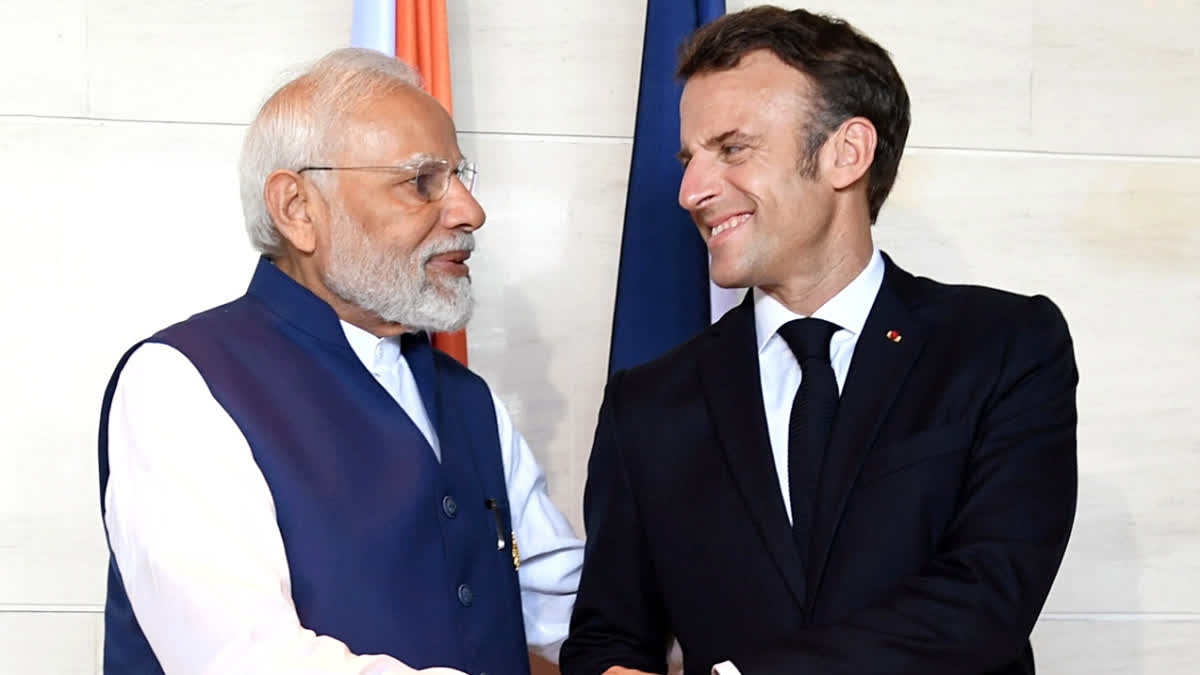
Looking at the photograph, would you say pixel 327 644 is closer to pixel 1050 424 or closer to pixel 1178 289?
pixel 1050 424

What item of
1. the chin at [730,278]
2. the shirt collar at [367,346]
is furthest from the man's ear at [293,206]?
the chin at [730,278]

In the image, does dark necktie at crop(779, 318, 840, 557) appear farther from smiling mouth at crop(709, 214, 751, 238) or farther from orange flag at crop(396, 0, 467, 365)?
orange flag at crop(396, 0, 467, 365)

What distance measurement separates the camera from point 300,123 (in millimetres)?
2389

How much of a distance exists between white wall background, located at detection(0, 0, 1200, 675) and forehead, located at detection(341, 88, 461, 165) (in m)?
0.96

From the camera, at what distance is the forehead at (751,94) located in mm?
2359

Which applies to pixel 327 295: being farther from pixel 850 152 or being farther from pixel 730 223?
pixel 850 152

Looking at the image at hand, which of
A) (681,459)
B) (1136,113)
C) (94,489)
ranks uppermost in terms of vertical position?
(1136,113)

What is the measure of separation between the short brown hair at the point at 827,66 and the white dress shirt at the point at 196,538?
100cm

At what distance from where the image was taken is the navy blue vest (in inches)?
84.4

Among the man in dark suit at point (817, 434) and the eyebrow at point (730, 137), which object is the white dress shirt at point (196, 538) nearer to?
the man in dark suit at point (817, 434)

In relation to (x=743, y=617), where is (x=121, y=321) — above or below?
above

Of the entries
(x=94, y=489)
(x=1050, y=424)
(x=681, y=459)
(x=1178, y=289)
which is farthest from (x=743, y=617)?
(x=1178, y=289)

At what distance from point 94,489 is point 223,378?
1.26m

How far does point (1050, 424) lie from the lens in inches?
81.0
